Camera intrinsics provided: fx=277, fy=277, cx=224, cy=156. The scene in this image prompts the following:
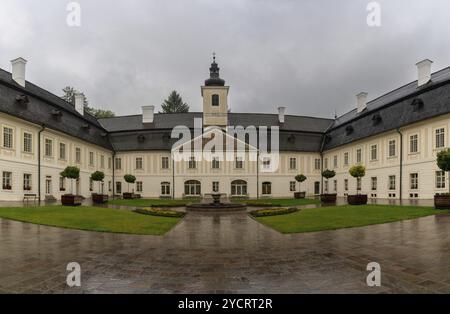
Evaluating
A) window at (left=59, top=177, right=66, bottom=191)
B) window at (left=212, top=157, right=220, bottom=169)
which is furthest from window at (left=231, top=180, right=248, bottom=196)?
window at (left=59, top=177, right=66, bottom=191)

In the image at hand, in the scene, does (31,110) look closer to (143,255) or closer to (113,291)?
(143,255)

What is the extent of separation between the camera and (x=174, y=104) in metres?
70.7

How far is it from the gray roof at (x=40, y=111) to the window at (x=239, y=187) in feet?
61.7

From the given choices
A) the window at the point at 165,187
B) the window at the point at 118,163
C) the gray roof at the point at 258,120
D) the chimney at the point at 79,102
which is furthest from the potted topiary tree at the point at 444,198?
the chimney at the point at 79,102

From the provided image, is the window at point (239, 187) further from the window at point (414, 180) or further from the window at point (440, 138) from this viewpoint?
the window at point (440, 138)

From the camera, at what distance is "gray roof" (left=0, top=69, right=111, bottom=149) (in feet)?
72.7

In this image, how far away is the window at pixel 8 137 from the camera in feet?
69.9

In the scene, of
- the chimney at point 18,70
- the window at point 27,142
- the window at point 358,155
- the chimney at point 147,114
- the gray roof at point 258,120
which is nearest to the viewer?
the window at point 27,142

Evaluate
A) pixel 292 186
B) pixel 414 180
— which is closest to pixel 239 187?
pixel 292 186

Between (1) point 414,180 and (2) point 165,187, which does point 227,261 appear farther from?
(2) point 165,187

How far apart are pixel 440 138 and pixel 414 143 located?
2554mm

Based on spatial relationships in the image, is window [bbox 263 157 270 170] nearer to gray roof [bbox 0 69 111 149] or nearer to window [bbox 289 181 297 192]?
window [bbox 289 181 297 192]

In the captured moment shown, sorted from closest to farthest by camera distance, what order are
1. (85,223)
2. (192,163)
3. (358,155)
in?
(85,223)
(358,155)
(192,163)
